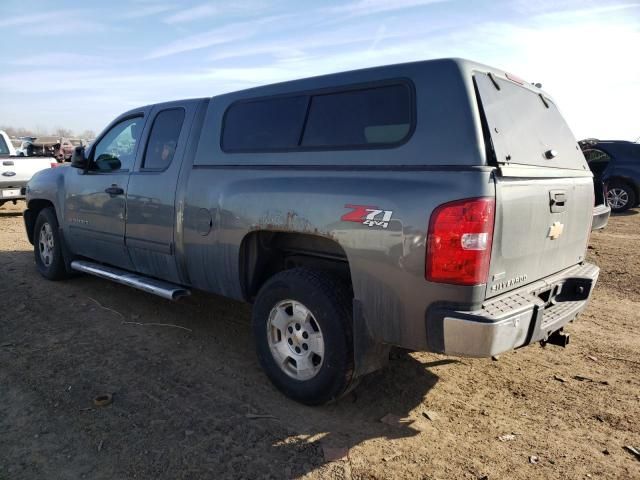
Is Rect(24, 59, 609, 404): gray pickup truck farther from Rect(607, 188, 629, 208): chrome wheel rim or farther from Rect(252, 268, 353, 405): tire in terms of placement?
Rect(607, 188, 629, 208): chrome wheel rim

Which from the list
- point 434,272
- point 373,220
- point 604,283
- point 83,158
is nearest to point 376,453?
point 434,272

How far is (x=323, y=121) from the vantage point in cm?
321

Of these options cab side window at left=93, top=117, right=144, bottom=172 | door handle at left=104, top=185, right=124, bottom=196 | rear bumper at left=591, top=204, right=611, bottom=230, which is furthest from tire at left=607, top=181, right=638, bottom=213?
door handle at left=104, top=185, right=124, bottom=196

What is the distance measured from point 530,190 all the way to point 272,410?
2.13m

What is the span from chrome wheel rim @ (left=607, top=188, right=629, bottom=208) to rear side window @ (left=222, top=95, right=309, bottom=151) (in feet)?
38.2

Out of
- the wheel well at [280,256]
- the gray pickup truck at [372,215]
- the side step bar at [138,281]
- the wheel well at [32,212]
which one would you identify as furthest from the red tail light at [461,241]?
the wheel well at [32,212]

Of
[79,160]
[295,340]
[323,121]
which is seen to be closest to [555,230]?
[323,121]

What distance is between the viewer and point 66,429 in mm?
2928

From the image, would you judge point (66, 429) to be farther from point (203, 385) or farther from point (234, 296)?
point (234, 296)

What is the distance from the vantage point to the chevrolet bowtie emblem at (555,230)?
3006mm

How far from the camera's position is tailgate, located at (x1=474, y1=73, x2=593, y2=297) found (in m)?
2.59

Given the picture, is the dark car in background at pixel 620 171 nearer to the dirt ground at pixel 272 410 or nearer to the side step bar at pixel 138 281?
the dirt ground at pixel 272 410

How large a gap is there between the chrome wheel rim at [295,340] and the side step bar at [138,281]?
1.10m

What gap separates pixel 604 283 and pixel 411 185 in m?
4.94
